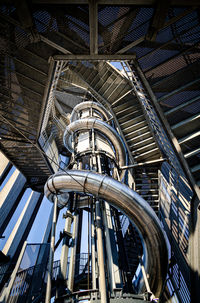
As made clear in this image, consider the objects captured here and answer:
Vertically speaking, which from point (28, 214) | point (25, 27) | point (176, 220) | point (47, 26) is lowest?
point (176, 220)

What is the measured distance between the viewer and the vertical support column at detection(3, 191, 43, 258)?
321 inches

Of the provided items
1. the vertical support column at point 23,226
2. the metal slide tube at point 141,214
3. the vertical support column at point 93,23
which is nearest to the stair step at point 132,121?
the metal slide tube at point 141,214

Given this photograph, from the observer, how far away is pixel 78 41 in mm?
2656

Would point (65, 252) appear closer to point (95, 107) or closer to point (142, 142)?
point (142, 142)

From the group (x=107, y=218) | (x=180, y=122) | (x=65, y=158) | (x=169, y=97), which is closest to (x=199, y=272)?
(x=107, y=218)

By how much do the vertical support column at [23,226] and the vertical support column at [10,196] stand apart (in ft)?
2.15

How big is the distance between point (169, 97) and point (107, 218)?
3421mm

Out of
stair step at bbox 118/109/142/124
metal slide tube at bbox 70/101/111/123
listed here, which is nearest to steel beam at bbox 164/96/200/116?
stair step at bbox 118/109/142/124

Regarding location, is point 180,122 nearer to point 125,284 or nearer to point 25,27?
point 25,27

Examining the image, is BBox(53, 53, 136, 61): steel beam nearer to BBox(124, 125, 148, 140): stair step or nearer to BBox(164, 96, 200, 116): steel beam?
BBox(164, 96, 200, 116): steel beam

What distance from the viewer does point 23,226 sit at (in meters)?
9.38

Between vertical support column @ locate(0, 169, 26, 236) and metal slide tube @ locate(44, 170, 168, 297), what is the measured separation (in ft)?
21.1

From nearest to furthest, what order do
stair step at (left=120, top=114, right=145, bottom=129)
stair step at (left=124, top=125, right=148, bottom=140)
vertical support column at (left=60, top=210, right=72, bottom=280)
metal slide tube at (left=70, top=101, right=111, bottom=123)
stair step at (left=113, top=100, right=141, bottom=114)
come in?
vertical support column at (left=60, top=210, right=72, bottom=280) < stair step at (left=124, top=125, right=148, bottom=140) < stair step at (left=120, top=114, right=145, bottom=129) < stair step at (left=113, top=100, right=141, bottom=114) < metal slide tube at (left=70, top=101, right=111, bottom=123)

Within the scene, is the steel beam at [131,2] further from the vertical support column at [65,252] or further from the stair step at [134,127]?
the stair step at [134,127]
